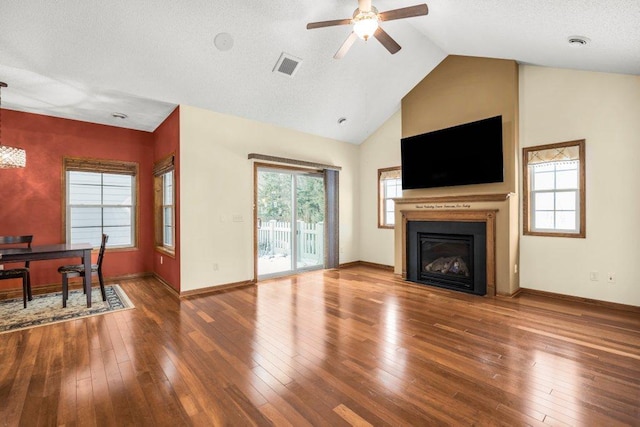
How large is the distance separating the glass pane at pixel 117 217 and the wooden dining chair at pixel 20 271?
4.00 ft

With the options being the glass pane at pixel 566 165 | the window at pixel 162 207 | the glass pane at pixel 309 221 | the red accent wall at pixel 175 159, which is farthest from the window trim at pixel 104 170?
the glass pane at pixel 566 165

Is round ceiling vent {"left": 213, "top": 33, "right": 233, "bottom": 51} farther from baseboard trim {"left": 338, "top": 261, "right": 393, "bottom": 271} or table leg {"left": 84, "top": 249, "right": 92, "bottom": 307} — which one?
baseboard trim {"left": 338, "top": 261, "right": 393, "bottom": 271}

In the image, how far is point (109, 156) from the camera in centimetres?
545

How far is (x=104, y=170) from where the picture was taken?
5406mm

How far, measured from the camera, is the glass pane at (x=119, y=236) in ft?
18.4

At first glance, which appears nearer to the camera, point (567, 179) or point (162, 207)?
point (567, 179)

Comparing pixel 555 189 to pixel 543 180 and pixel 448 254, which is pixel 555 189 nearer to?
pixel 543 180

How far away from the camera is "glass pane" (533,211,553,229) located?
4.35 m

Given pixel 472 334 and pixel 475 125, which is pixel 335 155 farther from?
pixel 472 334

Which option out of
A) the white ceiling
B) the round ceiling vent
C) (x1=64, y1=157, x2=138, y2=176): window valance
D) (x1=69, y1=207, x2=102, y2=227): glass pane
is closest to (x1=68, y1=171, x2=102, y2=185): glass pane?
(x1=64, y1=157, x2=138, y2=176): window valance

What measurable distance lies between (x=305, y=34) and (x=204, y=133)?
6.85ft

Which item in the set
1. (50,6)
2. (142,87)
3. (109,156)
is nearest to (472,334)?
(142,87)

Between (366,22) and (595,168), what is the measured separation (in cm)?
352

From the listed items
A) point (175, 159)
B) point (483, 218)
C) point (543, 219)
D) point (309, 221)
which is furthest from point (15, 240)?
point (543, 219)
